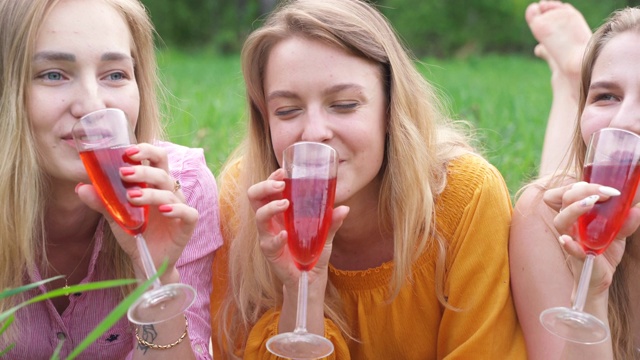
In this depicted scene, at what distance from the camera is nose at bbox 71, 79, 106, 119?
3.04 m

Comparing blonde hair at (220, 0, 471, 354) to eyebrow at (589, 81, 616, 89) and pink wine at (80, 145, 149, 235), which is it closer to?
eyebrow at (589, 81, 616, 89)

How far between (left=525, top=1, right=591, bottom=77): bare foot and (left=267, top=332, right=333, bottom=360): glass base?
2.99 metres

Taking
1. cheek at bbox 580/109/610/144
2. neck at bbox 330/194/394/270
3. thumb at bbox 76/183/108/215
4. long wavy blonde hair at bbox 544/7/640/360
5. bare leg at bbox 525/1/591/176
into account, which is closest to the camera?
thumb at bbox 76/183/108/215

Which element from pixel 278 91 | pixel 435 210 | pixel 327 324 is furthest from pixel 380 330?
pixel 278 91

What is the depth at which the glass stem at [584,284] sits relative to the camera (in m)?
2.72

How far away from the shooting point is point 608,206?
273 centimetres

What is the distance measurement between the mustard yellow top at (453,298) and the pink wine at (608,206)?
704mm

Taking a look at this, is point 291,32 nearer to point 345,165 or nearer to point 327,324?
point 345,165

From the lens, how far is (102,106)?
10.0 feet

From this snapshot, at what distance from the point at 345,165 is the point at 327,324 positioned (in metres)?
0.62

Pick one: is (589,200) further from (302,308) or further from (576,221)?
(302,308)

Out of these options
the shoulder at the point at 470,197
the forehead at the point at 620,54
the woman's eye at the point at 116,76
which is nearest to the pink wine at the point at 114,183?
the woman's eye at the point at 116,76

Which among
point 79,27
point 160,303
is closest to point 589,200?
point 160,303

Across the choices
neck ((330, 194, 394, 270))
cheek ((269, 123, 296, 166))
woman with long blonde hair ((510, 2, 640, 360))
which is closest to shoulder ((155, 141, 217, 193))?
cheek ((269, 123, 296, 166))
